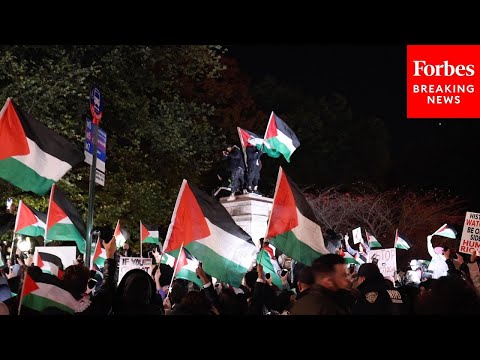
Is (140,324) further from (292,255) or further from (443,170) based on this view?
(443,170)

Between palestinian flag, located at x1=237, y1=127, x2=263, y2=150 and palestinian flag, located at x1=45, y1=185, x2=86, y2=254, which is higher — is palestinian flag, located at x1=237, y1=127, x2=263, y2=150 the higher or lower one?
the higher one

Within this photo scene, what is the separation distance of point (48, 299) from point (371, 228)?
32.4m

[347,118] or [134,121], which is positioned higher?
[347,118]

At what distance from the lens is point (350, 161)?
128 feet

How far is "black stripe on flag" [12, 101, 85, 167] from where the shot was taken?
335 inches

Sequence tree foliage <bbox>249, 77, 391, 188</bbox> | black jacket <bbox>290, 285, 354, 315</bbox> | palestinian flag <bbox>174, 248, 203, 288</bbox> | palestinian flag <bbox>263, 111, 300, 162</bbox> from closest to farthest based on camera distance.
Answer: black jacket <bbox>290, 285, 354, 315</bbox>
palestinian flag <bbox>174, 248, 203, 288</bbox>
palestinian flag <bbox>263, 111, 300, 162</bbox>
tree foliage <bbox>249, 77, 391, 188</bbox>

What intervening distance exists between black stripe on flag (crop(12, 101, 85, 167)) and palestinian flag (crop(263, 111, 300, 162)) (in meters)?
9.08

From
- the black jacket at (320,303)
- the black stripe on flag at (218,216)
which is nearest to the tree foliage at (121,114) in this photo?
the black stripe on flag at (218,216)

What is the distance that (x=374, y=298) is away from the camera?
6367mm

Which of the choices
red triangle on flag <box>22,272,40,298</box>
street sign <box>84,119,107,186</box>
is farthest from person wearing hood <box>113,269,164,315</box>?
street sign <box>84,119,107,186</box>

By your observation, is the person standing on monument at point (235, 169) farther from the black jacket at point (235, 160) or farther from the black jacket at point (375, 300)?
the black jacket at point (375, 300)

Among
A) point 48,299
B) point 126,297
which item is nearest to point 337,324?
point 126,297

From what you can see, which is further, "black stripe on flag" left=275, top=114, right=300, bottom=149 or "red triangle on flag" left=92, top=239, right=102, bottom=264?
"black stripe on flag" left=275, top=114, right=300, bottom=149

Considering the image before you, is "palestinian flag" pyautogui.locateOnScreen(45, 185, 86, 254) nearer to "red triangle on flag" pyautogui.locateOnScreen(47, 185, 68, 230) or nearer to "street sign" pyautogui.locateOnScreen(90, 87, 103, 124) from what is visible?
"red triangle on flag" pyautogui.locateOnScreen(47, 185, 68, 230)
